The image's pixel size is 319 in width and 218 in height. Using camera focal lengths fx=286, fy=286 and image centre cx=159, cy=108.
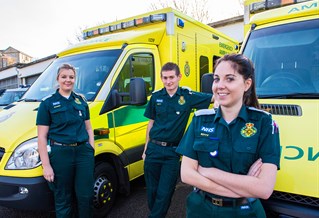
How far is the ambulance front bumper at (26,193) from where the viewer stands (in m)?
3.02

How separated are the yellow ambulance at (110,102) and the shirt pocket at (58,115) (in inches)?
16.2

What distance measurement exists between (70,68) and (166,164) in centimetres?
149

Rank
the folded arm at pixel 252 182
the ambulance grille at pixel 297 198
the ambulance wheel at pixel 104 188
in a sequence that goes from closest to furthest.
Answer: the folded arm at pixel 252 182, the ambulance grille at pixel 297 198, the ambulance wheel at pixel 104 188

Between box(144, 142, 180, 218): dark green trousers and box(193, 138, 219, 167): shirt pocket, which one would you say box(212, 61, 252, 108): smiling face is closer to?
box(193, 138, 219, 167): shirt pocket

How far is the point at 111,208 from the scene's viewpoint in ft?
12.9

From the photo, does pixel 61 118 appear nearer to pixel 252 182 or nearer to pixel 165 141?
pixel 165 141

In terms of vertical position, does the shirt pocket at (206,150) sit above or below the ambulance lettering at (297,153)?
above

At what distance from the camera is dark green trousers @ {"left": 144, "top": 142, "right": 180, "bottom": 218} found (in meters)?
3.13

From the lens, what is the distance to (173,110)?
128 inches

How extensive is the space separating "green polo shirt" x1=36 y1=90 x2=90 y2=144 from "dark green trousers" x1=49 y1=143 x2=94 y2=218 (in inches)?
4.3

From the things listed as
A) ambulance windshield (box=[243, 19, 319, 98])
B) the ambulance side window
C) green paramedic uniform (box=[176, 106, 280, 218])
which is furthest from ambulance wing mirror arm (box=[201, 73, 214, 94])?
green paramedic uniform (box=[176, 106, 280, 218])

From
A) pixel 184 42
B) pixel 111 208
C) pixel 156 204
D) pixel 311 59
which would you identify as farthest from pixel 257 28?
pixel 111 208

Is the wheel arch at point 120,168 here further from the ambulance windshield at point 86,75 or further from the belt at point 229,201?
the belt at point 229,201

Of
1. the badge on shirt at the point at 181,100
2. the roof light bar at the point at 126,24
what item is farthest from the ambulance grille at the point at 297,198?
the roof light bar at the point at 126,24
